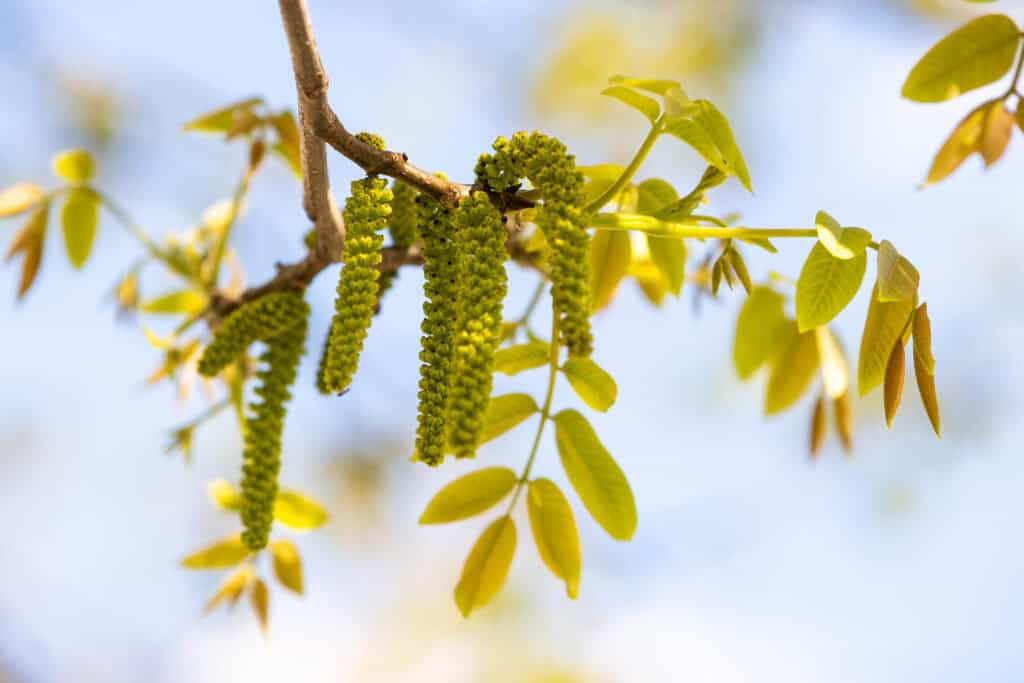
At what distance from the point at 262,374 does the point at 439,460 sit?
621mm

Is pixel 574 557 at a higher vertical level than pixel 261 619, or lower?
higher

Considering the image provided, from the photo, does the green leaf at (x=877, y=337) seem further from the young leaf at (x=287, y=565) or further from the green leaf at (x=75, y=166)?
the green leaf at (x=75, y=166)

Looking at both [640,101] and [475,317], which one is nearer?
[475,317]

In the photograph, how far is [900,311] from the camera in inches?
44.1

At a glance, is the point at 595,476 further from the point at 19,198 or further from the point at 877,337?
the point at 19,198

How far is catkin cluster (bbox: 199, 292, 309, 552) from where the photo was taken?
→ 146cm

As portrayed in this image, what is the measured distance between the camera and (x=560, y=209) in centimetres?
99

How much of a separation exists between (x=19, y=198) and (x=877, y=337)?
1771 mm

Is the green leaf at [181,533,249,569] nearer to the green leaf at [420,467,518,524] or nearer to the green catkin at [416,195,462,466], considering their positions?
the green leaf at [420,467,518,524]

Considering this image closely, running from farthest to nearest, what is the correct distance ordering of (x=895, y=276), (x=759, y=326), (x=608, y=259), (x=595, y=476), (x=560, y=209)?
(x=759, y=326), (x=608, y=259), (x=595, y=476), (x=895, y=276), (x=560, y=209)

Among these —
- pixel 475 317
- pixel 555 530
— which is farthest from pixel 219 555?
pixel 475 317

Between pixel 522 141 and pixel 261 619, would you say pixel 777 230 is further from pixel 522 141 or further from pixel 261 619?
pixel 261 619

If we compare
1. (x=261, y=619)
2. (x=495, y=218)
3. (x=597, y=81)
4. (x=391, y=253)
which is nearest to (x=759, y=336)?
(x=391, y=253)

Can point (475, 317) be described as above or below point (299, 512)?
above
